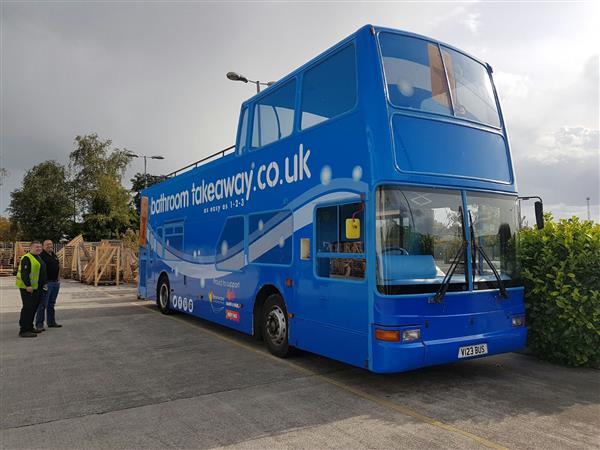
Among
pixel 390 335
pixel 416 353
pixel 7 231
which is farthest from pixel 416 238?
pixel 7 231

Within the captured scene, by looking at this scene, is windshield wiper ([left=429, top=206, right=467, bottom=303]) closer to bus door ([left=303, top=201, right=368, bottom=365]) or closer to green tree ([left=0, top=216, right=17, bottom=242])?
bus door ([left=303, top=201, right=368, bottom=365])

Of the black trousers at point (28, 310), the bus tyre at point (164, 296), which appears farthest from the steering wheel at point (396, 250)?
the bus tyre at point (164, 296)

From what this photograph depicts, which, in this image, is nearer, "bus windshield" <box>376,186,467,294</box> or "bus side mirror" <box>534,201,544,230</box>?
"bus windshield" <box>376,186,467,294</box>

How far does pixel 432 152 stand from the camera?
5.29 m

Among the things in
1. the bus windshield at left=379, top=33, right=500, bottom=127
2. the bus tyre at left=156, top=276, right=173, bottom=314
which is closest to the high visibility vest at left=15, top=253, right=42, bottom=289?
the bus tyre at left=156, top=276, right=173, bottom=314

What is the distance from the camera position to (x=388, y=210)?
16.1ft

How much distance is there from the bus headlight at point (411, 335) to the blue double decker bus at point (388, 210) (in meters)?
0.01

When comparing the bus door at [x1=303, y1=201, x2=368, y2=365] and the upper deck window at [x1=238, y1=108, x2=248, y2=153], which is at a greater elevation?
the upper deck window at [x1=238, y1=108, x2=248, y2=153]

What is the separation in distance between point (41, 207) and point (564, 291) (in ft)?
160

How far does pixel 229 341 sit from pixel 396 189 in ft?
15.9

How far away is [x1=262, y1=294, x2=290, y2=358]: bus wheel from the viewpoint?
262 inches

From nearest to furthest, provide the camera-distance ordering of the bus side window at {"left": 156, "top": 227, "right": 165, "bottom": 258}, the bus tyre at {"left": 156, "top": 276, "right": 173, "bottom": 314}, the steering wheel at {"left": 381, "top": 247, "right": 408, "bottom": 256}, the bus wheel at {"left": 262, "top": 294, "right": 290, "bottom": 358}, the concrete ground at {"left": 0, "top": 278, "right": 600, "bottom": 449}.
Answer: the concrete ground at {"left": 0, "top": 278, "right": 600, "bottom": 449} < the steering wheel at {"left": 381, "top": 247, "right": 408, "bottom": 256} < the bus wheel at {"left": 262, "top": 294, "right": 290, "bottom": 358} < the bus tyre at {"left": 156, "top": 276, "right": 173, "bottom": 314} < the bus side window at {"left": 156, "top": 227, "right": 165, "bottom": 258}

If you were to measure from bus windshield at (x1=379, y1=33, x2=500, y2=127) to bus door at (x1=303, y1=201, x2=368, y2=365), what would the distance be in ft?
4.96

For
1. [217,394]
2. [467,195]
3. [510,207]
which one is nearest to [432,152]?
[467,195]
